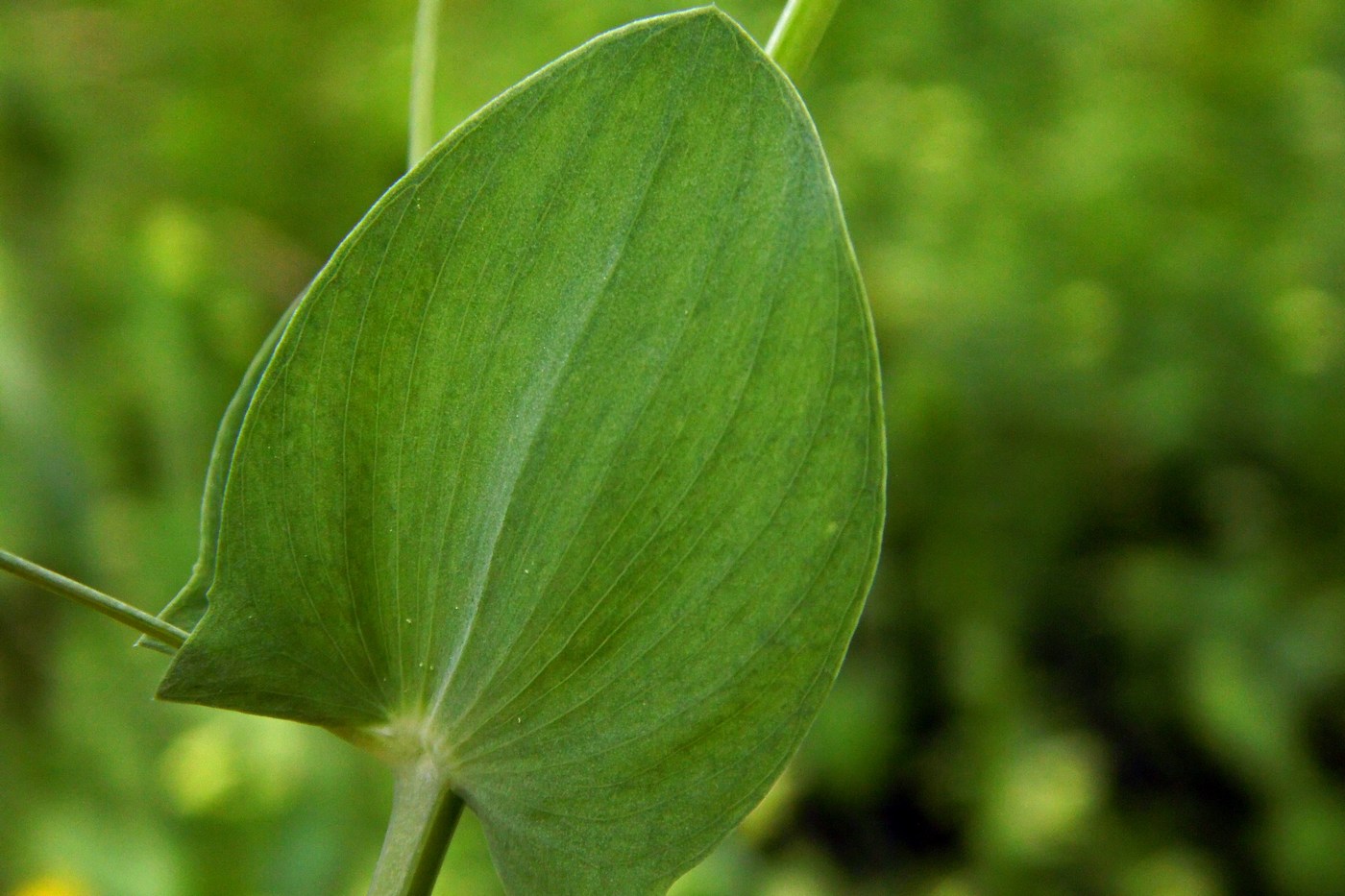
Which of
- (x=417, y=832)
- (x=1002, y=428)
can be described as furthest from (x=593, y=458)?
(x=1002, y=428)

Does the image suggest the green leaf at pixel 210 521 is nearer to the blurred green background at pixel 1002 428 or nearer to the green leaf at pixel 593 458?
the green leaf at pixel 593 458

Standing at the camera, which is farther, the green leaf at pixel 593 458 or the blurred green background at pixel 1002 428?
the blurred green background at pixel 1002 428

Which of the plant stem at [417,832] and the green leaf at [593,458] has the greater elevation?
the green leaf at [593,458]

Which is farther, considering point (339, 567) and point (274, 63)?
point (274, 63)

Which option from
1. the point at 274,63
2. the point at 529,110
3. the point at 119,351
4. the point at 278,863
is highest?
the point at 274,63

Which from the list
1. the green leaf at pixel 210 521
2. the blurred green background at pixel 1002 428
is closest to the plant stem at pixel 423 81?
the green leaf at pixel 210 521

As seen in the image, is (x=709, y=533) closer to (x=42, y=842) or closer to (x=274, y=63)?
(x=42, y=842)

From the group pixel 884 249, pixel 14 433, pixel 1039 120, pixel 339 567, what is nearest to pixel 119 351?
pixel 14 433
